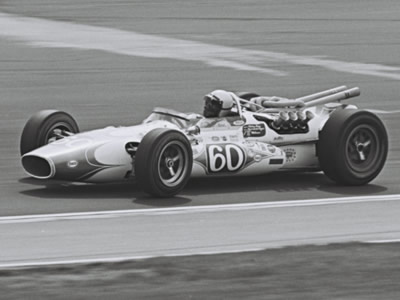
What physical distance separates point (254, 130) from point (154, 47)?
12.2 m

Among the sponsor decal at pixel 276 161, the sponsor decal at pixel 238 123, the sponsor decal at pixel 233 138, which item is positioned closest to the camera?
the sponsor decal at pixel 233 138

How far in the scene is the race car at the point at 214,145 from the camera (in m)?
11.5

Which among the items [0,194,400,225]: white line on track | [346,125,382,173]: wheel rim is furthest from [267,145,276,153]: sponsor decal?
[0,194,400,225]: white line on track

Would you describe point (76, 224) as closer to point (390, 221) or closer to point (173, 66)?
point (390, 221)

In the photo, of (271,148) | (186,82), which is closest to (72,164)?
(271,148)

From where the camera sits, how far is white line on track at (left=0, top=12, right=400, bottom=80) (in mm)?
22812

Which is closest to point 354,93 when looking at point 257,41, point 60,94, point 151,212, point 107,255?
point 151,212

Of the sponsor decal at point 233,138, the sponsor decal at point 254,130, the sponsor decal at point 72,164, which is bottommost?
the sponsor decal at point 72,164

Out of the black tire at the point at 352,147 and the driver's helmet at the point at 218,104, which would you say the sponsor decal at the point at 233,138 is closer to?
the driver's helmet at the point at 218,104

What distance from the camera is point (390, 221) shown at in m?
10.8

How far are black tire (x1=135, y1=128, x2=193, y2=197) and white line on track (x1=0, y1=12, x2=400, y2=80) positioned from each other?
1058 centimetres

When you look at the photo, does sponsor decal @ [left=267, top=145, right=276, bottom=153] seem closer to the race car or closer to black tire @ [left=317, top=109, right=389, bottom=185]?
the race car

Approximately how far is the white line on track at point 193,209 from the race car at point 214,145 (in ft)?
1.28

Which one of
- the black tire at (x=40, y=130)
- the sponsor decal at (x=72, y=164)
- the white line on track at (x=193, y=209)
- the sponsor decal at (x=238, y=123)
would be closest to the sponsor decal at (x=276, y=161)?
the sponsor decal at (x=238, y=123)
